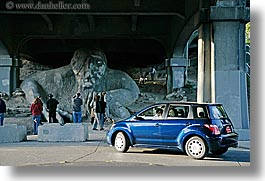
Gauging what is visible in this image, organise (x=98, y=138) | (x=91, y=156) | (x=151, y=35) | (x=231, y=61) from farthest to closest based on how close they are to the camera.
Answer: (x=151, y=35), (x=98, y=138), (x=231, y=61), (x=91, y=156)

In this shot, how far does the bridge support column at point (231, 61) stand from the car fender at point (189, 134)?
13.9ft

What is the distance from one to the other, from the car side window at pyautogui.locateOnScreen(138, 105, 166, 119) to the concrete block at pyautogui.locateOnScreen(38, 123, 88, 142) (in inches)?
128

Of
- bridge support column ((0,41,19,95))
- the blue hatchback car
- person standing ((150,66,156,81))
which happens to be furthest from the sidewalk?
person standing ((150,66,156,81))

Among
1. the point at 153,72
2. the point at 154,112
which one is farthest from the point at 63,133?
the point at 153,72

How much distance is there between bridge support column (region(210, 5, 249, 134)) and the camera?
577 inches

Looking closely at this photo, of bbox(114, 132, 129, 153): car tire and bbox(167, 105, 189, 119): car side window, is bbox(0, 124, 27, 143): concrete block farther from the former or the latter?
bbox(167, 105, 189, 119): car side window

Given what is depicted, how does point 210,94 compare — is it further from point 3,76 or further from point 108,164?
point 3,76

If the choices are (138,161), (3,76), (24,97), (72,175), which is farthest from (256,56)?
(3,76)

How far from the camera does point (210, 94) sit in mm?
15328

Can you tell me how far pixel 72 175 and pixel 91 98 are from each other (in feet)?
39.3

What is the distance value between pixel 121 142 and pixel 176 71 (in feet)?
54.1

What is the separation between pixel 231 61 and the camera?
1483 centimetres

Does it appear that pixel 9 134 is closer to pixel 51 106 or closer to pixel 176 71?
pixel 51 106

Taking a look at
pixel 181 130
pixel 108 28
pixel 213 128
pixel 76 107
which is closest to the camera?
pixel 213 128
